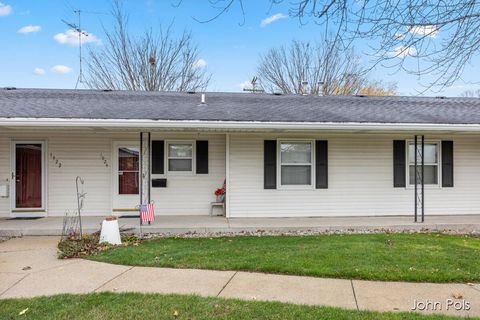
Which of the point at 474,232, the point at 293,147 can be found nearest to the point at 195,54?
the point at 293,147

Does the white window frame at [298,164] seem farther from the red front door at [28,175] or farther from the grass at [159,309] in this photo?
the red front door at [28,175]

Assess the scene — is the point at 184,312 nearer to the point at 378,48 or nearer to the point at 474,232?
the point at 378,48

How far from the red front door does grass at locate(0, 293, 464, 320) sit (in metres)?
5.92

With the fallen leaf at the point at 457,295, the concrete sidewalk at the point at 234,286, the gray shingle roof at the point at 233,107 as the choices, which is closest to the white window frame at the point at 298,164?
the gray shingle roof at the point at 233,107

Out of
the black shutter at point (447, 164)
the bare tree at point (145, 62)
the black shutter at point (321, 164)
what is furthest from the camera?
the bare tree at point (145, 62)

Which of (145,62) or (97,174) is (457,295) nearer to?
(97,174)

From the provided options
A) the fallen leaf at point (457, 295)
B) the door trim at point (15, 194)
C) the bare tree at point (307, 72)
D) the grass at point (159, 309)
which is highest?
A: the bare tree at point (307, 72)

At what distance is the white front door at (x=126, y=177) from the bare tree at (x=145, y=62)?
11.2 metres

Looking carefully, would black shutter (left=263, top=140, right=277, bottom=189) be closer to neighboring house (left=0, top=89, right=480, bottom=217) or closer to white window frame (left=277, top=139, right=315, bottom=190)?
neighboring house (left=0, top=89, right=480, bottom=217)

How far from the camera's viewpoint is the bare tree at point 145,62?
19.5 metres

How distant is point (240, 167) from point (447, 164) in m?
5.57

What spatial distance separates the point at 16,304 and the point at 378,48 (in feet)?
15.2

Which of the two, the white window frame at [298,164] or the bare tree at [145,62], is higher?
the bare tree at [145,62]

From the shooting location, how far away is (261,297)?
152 inches
